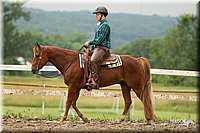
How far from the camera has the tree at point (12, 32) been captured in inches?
2537

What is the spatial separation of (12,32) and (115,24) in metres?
38.6

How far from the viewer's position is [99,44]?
33.4 ft

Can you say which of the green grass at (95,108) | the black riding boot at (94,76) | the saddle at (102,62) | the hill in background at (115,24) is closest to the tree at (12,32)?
the hill in background at (115,24)

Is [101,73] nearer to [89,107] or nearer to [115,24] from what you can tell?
[89,107]

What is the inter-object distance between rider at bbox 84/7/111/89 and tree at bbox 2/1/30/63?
173ft

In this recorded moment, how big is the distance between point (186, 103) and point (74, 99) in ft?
22.8

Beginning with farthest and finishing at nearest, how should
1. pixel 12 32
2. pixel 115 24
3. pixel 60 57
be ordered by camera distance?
pixel 115 24 → pixel 12 32 → pixel 60 57

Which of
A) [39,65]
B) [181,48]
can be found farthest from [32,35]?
[39,65]

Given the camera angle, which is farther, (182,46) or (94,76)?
(182,46)

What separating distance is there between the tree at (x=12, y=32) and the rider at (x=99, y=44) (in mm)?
52632

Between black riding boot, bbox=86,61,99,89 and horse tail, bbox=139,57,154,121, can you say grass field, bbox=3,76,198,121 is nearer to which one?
black riding boot, bbox=86,61,99,89

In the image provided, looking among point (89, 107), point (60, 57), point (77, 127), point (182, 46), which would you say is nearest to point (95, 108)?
point (89, 107)

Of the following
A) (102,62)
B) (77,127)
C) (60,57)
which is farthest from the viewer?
(60,57)

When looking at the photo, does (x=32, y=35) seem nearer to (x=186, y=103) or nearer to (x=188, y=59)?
(x=188, y=59)
